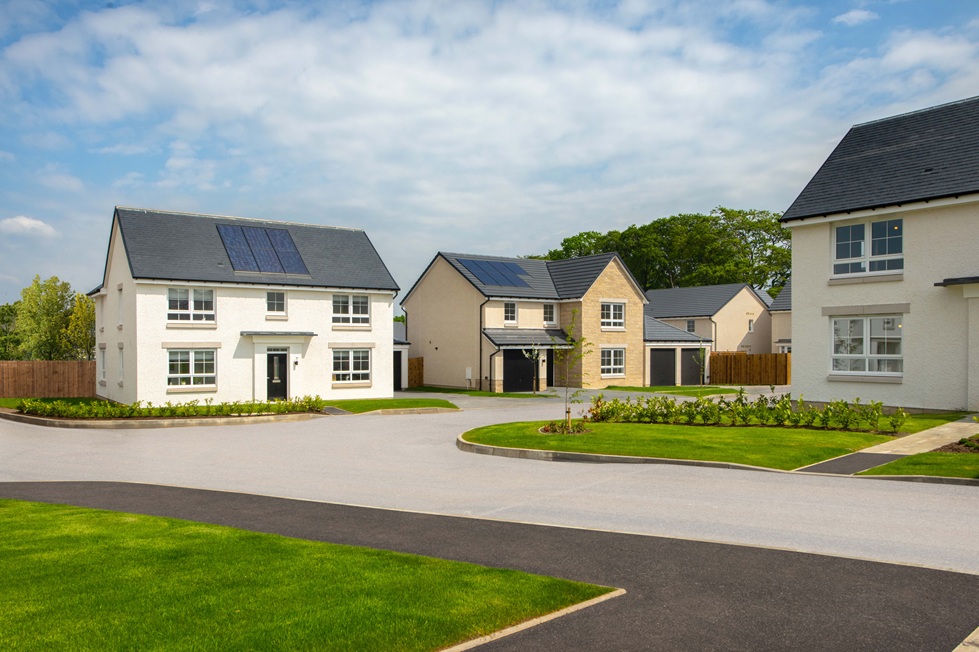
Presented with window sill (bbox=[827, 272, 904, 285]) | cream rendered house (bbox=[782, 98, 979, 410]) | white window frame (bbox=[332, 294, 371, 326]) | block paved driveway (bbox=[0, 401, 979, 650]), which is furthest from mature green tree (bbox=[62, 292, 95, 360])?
window sill (bbox=[827, 272, 904, 285])

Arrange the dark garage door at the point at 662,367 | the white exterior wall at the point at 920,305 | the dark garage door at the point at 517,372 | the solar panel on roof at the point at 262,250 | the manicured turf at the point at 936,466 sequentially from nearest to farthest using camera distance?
the manicured turf at the point at 936,466, the white exterior wall at the point at 920,305, the solar panel on roof at the point at 262,250, the dark garage door at the point at 517,372, the dark garage door at the point at 662,367

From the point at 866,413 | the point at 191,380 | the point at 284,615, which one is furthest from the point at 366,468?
the point at 191,380

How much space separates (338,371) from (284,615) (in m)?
29.7

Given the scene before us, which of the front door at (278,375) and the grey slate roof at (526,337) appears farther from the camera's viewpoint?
the grey slate roof at (526,337)

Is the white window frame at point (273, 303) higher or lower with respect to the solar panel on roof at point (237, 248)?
lower

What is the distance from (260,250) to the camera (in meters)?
34.4

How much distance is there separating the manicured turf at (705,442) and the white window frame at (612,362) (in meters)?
25.4

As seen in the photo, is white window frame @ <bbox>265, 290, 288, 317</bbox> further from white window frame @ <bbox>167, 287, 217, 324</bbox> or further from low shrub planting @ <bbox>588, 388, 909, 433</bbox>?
low shrub planting @ <bbox>588, 388, 909, 433</bbox>

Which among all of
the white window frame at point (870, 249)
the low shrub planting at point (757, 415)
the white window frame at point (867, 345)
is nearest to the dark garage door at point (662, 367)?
the white window frame at point (867, 345)

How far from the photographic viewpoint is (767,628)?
19.2 feet

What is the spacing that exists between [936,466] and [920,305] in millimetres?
10625

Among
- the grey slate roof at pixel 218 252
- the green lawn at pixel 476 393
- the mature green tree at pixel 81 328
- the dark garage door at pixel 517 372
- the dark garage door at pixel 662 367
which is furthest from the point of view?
the mature green tree at pixel 81 328

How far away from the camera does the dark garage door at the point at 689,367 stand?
49.8m

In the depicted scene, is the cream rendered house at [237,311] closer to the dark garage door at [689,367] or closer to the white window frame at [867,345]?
the white window frame at [867,345]
